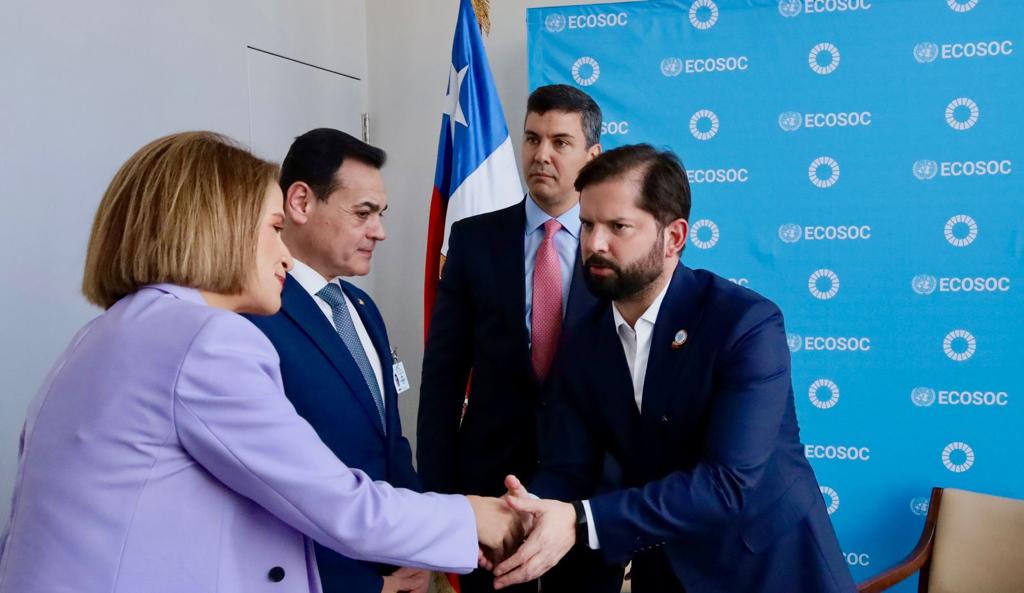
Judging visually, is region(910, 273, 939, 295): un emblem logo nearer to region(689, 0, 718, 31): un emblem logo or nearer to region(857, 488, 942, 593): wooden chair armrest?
region(857, 488, 942, 593): wooden chair armrest

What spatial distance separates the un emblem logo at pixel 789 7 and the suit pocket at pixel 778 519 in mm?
2419

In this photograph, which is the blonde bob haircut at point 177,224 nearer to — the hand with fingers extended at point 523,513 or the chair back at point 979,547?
the hand with fingers extended at point 523,513

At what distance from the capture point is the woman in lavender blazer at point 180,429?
118 cm

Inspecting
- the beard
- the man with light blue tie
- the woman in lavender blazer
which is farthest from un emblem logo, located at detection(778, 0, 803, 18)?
the woman in lavender blazer

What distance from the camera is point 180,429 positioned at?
1.20 metres

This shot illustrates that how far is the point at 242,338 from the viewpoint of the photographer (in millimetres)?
1245

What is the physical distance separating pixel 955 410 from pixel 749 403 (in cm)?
215

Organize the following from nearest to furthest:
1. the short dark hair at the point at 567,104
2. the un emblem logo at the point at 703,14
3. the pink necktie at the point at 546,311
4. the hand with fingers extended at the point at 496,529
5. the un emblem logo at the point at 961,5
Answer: the hand with fingers extended at the point at 496,529
the pink necktie at the point at 546,311
the short dark hair at the point at 567,104
the un emblem logo at the point at 961,5
the un emblem logo at the point at 703,14

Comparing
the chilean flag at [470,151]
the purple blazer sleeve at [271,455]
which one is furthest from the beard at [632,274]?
the chilean flag at [470,151]

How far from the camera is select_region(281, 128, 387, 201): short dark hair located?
2.14 m

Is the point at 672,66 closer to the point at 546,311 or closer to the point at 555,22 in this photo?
the point at 555,22

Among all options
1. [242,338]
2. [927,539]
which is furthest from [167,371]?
[927,539]

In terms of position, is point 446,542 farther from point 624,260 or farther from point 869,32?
point 869,32

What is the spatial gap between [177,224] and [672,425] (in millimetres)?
1157
